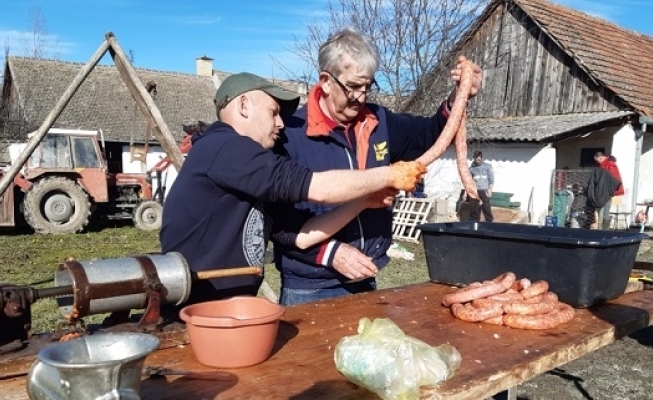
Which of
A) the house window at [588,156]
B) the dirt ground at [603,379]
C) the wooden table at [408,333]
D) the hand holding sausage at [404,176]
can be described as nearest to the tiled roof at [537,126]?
the house window at [588,156]

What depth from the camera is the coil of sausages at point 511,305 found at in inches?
94.4

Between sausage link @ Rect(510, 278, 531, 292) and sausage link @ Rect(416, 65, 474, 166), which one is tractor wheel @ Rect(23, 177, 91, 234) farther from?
sausage link @ Rect(510, 278, 531, 292)

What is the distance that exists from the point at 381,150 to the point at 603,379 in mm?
3531

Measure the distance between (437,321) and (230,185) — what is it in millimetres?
1049

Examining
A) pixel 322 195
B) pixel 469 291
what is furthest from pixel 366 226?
pixel 322 195

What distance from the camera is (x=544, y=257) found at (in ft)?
9.11

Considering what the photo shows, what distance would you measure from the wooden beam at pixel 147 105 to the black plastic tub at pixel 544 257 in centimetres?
311

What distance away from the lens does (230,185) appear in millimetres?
2191

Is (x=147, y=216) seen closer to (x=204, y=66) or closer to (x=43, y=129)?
(x=43, y=129)

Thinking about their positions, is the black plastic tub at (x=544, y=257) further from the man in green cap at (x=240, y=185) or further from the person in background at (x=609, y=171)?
the person in background at (x=609, y=171)

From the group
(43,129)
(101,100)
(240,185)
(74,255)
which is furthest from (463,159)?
(101,100)

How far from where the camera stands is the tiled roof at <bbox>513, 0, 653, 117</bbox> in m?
16.3

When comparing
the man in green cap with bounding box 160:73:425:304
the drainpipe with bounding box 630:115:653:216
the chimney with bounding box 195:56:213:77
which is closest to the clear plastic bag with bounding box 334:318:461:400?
the man in green cap with bounding box 160:73:425:304

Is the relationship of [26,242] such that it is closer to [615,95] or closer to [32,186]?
[32,186]
